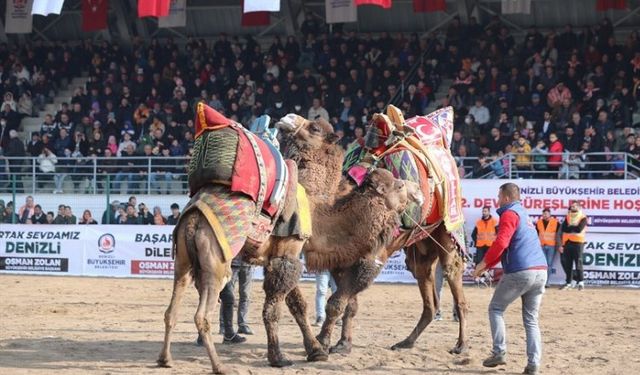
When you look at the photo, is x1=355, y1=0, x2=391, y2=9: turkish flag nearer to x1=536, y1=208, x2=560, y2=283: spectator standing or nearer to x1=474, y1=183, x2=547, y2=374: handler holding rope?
x1=536, y1=208, x2=560, y2=283: spectator standing

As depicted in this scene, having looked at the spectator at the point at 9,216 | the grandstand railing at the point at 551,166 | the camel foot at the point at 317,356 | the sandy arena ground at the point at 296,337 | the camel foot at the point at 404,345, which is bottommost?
the sandy arena ground at the point at 296,337

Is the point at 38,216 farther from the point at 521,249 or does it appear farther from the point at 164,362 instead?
the point at 521,249

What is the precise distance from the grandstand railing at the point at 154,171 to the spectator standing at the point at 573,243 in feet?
3.83

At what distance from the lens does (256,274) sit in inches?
904

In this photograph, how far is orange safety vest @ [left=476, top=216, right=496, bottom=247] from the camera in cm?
2153

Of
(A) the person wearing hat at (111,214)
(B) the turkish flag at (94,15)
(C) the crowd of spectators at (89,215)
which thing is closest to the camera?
(C) the crowd of spectators at (89,215)

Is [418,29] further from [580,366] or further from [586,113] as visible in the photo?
[580,366]

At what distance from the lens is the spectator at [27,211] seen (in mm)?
25547

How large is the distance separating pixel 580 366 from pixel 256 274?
40.6 feet

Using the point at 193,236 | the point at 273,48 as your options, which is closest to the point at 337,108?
the point at 273,48

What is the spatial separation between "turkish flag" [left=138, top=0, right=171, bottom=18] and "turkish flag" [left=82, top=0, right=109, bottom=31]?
4.61 meters

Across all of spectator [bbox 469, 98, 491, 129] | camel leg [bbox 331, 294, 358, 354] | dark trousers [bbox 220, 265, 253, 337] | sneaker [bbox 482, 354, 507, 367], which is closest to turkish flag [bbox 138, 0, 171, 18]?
spectator [bbox 469, 98, 491, 129]

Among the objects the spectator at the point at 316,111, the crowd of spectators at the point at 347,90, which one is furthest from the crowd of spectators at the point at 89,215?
the spectator at the point at 316,111

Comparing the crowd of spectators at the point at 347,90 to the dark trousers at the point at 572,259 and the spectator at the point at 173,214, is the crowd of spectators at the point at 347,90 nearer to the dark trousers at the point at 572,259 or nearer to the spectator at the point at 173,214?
the spectator at the point at 173,214
